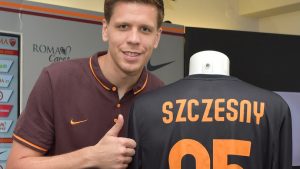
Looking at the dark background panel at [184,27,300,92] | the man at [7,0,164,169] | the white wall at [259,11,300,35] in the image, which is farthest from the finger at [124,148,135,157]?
the white wall at [259,11,300,35]

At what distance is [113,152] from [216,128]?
1.10 ft

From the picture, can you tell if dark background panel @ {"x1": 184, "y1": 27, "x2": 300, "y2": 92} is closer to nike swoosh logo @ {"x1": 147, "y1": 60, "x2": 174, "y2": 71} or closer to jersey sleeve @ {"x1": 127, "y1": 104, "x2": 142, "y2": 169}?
nike swoosh logo @ {"x1": 147, "y1": 60, "x2": 174, "y2": 71}

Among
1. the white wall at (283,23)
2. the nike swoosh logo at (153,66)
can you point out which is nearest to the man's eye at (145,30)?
the nike swoosh logo at (153,66)

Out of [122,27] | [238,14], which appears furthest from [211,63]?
[238,14]

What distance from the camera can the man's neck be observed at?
165 centimetres

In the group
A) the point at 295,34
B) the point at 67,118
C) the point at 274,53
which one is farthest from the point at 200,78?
the point at 295,34

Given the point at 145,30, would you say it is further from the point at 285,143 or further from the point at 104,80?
the point at 285,143

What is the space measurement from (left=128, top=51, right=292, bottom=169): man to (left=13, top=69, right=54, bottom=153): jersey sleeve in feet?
1.29

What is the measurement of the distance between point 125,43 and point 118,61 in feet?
0.25

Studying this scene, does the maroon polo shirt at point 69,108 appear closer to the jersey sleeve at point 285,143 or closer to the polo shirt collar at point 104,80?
the polo shirt collar at point 104,80

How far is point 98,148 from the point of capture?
1.39m

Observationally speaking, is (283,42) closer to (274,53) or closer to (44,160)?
(274,53)

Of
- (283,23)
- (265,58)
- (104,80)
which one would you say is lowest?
(104,80)

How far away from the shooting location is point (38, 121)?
1557 millimetres
